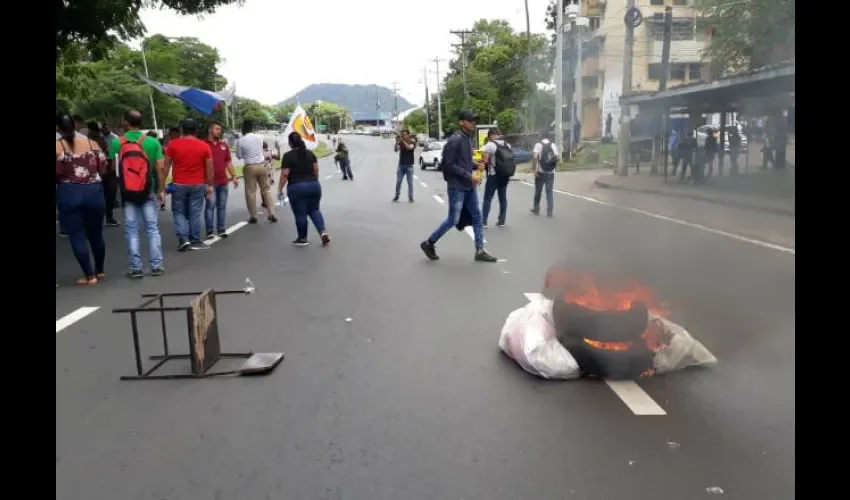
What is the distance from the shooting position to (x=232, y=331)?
17.0 feet

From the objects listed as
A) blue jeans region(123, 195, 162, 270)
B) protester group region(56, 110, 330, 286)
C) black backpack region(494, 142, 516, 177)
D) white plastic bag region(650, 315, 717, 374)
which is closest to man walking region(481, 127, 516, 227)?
black backpack region(494, 142, 516, 177)

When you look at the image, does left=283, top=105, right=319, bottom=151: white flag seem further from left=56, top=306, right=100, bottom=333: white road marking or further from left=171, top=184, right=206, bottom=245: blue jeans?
left=56, top=306, right=100, bottom=333: white road marking

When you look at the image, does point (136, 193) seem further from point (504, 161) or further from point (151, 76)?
point (151, 76)

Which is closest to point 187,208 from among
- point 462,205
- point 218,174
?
point 218,174

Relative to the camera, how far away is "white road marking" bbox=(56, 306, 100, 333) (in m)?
5.35

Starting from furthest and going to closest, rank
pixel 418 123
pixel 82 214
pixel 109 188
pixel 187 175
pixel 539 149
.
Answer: pixel 418 123
pixel 539 149
pixel 109 188
pixel 187 175
pixel 82 214

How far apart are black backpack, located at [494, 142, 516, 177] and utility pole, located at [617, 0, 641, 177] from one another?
3092 millimetres

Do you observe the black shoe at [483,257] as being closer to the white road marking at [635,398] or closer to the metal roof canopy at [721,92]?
the metal roof canopy at [721,92]

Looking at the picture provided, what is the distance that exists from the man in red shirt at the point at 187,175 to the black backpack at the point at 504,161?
14.0ft

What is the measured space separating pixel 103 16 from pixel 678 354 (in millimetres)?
10754

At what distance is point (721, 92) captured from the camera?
461 cm

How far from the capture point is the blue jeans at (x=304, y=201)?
903 centimetres

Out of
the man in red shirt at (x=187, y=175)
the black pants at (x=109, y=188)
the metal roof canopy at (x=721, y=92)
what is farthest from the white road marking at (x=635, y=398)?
the black pants at (x=109, y=188)
